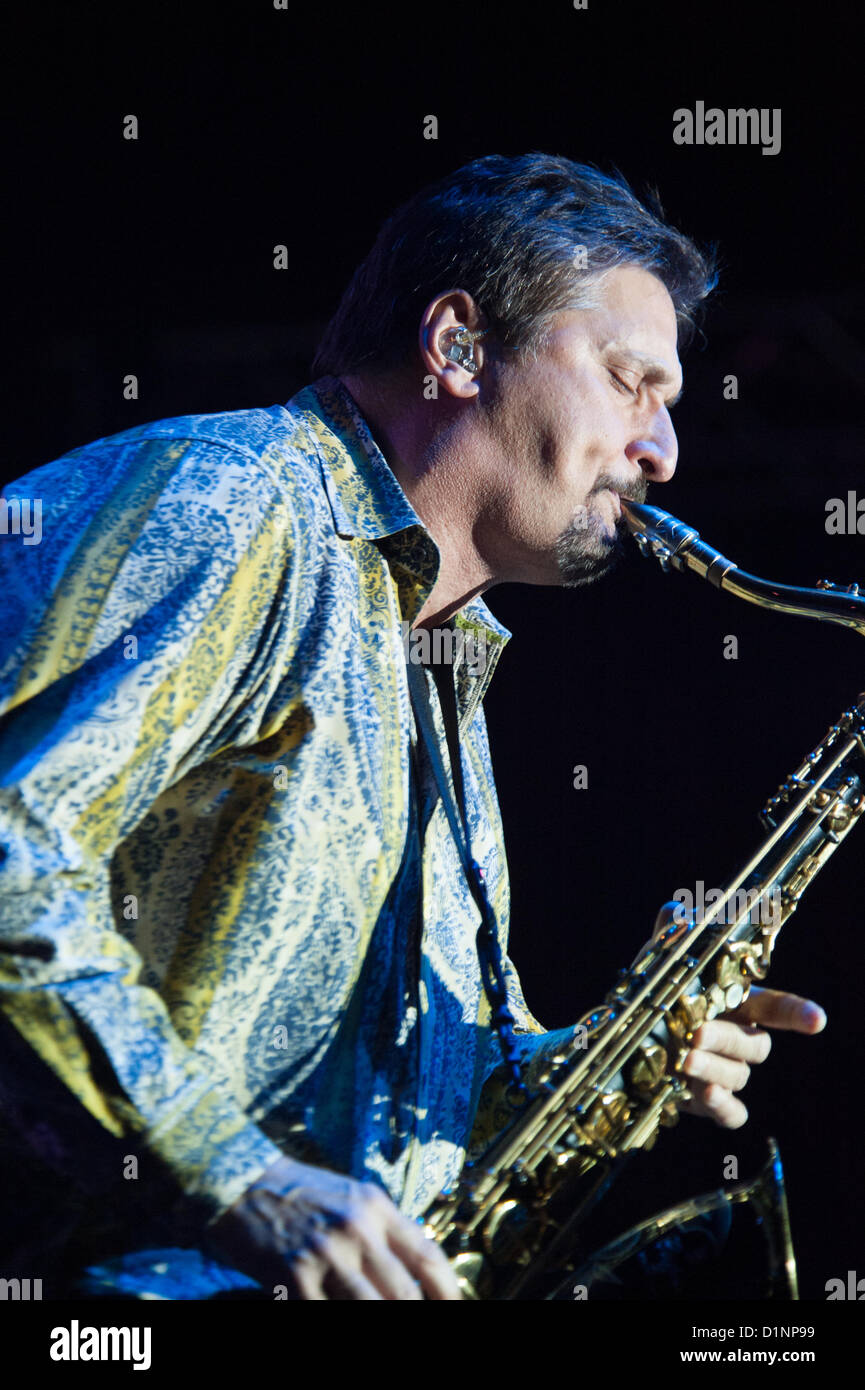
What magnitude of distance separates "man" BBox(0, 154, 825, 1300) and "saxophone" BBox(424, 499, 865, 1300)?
0.08 m

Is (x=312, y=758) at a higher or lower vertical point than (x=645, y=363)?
lower

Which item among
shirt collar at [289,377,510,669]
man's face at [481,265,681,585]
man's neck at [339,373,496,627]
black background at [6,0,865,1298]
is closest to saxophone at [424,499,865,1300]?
man's face at [481,265,681,585]

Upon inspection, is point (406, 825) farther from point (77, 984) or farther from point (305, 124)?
point (305, 124)

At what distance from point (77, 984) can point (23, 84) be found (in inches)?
85.7

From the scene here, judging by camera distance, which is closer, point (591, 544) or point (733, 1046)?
point (733, 1046)

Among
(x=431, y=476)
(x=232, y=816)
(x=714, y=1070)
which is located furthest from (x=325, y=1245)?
(x=431, y=476)

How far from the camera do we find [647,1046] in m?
2.09

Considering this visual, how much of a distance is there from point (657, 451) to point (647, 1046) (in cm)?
109

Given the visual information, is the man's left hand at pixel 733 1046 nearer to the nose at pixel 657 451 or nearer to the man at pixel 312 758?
the man at pixel 312 758

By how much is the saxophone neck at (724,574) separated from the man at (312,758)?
71 millimetres

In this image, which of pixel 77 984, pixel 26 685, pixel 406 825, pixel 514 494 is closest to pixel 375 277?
pixel 514 494

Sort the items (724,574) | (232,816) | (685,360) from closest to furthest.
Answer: (232,816), (724,574), (685,360)

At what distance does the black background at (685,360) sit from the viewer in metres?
2.77

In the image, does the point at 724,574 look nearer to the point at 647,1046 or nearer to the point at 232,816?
the point at 647,1046
